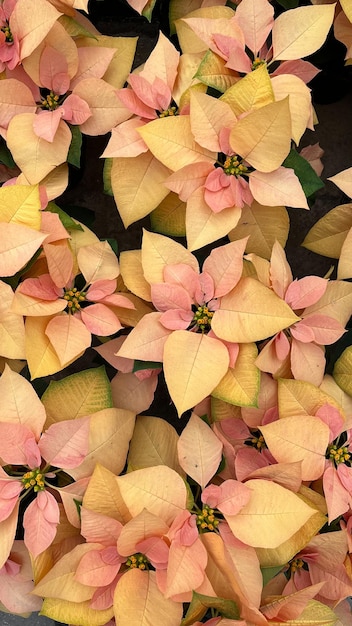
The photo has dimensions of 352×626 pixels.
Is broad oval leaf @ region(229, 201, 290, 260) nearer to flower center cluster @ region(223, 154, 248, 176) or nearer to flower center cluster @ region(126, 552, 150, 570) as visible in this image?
flower center cluster @ region(223, 154, 248, 176)

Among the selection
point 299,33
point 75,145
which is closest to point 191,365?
point 75,145

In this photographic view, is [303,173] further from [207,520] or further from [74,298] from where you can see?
[207,520]

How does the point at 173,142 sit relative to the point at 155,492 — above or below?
above

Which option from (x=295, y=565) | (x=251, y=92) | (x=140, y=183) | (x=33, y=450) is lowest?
(x=295, y=565)

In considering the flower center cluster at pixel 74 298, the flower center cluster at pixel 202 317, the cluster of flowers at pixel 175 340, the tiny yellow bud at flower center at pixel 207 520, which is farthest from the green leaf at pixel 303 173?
the tiny yellow bud at flower center at pixel 207 520

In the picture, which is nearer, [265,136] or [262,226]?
[265,136]

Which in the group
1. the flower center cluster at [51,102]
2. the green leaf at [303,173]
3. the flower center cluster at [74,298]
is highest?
the flower center cluster at [51,102]

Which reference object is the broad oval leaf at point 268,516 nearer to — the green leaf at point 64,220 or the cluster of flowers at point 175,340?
the cluster of flowers at point 175,340
